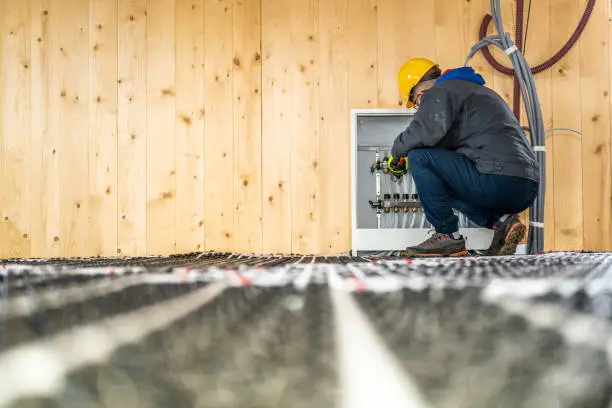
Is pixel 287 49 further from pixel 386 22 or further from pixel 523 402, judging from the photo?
pixel 523 402

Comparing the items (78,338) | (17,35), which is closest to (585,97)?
(78,338)

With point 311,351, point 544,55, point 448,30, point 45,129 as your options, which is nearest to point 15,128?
point 45,129

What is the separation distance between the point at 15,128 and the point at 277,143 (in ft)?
5.05

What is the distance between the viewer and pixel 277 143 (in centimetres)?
252

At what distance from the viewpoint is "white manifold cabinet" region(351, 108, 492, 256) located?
226cm

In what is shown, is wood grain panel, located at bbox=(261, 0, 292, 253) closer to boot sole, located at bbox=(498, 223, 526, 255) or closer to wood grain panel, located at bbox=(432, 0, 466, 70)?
wood grain panel, located at bbox=(432, 0, 466, 70)

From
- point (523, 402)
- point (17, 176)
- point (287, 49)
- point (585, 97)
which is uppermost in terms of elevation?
point (287, 49)

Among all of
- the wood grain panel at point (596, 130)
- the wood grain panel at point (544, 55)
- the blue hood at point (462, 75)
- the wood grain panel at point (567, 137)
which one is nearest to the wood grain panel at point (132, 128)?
the blue hood at point (462, 75)

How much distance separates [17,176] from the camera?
2543 millimetres

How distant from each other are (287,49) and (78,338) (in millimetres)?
2522

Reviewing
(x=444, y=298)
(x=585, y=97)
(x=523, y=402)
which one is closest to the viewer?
(x=523, y=402)

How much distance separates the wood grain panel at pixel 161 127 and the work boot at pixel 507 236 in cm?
170

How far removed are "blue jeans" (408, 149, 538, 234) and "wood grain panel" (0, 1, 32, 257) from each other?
220 cm

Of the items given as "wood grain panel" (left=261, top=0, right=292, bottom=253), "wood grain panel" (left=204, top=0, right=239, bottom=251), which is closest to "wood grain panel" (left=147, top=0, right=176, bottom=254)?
"wood grain panel" (left=204, top=0, right=239, bottom=251)
